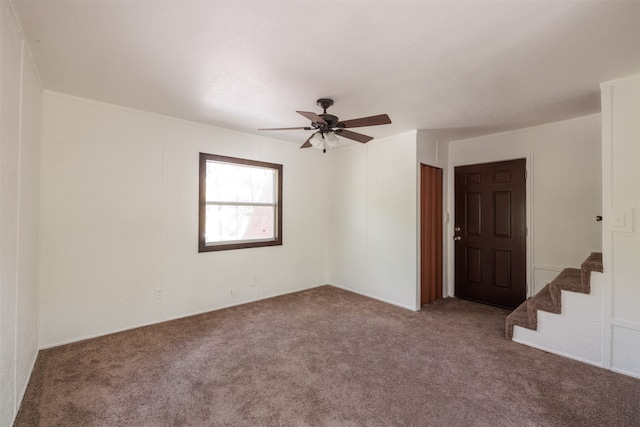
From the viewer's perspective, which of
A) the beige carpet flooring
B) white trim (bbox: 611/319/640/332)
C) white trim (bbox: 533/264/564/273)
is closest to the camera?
the beige carpet flooring

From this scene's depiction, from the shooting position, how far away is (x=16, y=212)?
6.01 ft

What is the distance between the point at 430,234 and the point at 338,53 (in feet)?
9.90

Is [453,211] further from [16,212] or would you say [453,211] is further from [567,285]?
[16,212]

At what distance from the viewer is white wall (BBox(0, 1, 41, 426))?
1547 mm

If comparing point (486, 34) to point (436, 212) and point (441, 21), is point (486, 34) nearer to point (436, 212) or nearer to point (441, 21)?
point (441, 21)

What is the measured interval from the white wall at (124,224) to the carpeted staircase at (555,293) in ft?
10.7

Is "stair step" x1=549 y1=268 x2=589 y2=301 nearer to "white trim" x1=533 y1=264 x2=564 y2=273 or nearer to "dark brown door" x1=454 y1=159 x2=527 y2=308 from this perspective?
"white trim" x1=533 y1=264 x2=564 y2=273

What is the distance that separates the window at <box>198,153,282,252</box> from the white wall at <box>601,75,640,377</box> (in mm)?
3703

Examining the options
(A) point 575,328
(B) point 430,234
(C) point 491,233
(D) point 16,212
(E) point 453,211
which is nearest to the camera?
(D) point 16,212

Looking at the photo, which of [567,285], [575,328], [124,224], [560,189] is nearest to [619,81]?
[560,189]

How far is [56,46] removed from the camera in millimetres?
1971

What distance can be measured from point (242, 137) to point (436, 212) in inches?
122

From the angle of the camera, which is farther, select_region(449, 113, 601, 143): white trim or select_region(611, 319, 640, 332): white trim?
select_region(449, 113, 601, 143): white trim

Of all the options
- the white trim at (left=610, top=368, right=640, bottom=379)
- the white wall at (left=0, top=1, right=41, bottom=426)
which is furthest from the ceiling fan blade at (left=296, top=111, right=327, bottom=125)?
the white trim at (left=610, top=368, right=640, bottom=379)
